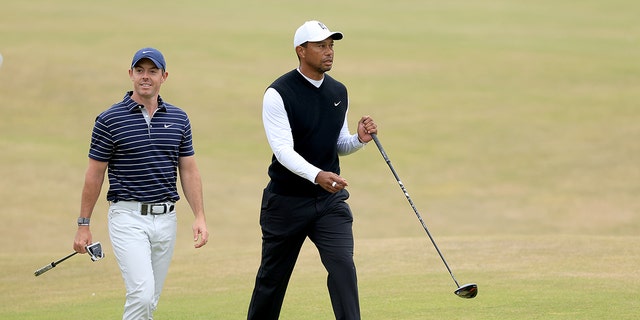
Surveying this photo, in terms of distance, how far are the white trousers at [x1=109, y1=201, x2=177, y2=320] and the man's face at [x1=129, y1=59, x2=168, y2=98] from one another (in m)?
0.74

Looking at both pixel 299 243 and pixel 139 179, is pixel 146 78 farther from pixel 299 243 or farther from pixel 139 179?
pixel 299 243

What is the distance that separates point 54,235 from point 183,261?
31.7 feet

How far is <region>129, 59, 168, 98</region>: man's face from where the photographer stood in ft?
25.6

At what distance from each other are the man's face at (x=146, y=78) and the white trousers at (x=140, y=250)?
2.42 feet

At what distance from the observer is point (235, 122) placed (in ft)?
105

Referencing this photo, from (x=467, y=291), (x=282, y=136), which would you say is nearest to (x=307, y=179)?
(x=282, y=136)

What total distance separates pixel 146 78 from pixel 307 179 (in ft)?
4.11

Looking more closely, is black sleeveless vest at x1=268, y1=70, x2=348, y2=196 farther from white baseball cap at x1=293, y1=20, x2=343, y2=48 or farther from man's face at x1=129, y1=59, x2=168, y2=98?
man's face at x1=129, y1=59, x2=168, y2=98

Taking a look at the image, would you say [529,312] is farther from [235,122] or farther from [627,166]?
[235,122]

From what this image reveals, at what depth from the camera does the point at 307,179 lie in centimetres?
790

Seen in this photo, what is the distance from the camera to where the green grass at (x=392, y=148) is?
1235 cm

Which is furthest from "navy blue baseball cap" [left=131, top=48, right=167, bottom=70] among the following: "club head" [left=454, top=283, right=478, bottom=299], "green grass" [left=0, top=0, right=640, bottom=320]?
"green grass" [left=0, top=0, right=640, bottom=320]

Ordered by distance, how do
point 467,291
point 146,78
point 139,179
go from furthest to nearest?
point 467,291 < point 146,78 < point 139,179

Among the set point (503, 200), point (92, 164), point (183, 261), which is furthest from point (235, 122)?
point (92, 164)
